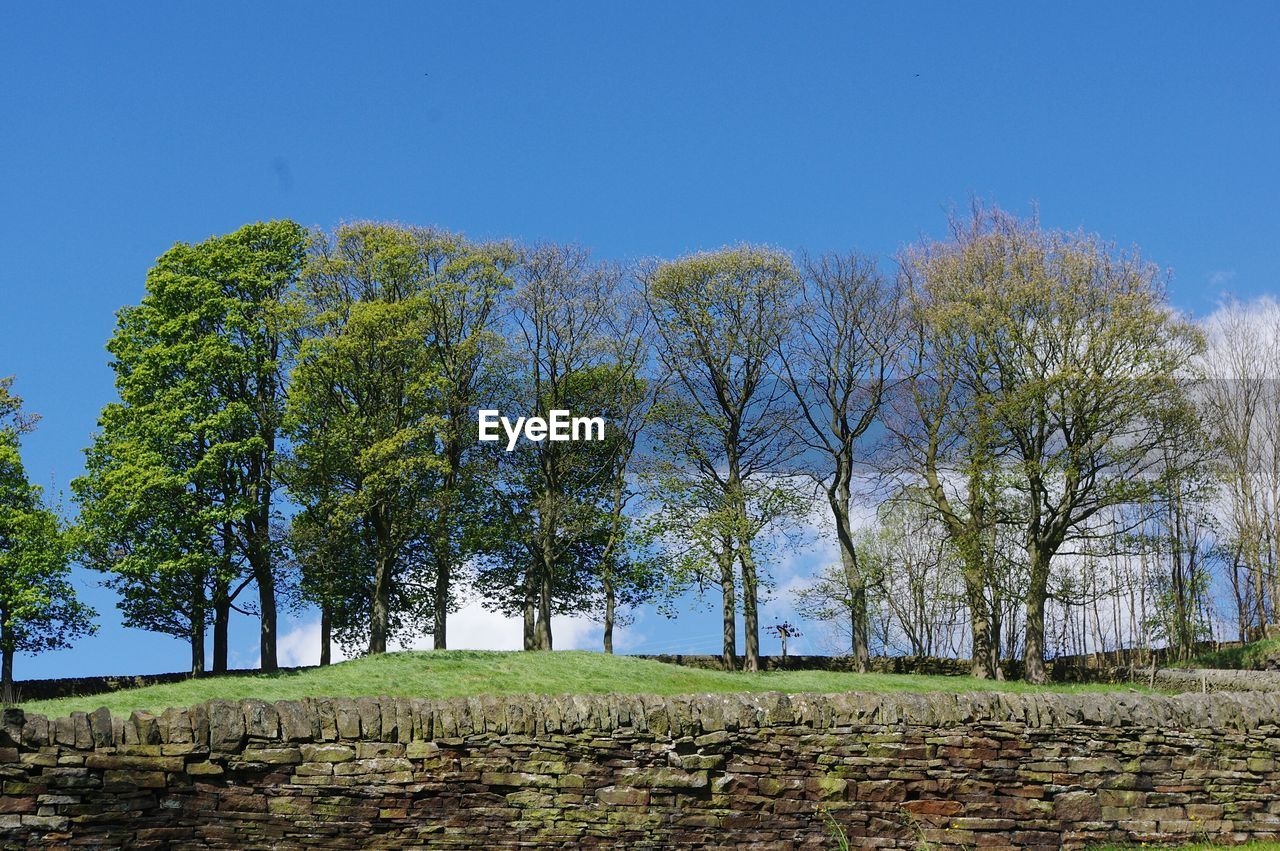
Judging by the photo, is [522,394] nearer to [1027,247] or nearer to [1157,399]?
[1027,247]

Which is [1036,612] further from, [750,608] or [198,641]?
[198,641]

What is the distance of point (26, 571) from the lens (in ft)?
121

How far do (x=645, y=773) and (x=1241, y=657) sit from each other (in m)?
28.7

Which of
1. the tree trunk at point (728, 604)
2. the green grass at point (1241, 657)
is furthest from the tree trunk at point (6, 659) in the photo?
the green grass at point (1241, 657)

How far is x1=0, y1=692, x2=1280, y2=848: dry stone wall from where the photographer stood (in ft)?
44.4

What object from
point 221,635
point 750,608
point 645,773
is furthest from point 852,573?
point 645,773

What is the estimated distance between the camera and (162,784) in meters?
13.6

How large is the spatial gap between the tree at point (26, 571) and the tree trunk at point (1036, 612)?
93.5ft

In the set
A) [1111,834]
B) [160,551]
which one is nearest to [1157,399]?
[1111,834]

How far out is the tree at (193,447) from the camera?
120 ft

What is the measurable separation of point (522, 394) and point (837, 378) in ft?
34.5

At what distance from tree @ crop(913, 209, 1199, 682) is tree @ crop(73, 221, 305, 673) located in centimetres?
2104

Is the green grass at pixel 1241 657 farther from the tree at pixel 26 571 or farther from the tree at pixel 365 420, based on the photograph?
the tree at pixel 26 571

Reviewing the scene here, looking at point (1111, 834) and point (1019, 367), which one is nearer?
point (1111, 834)
